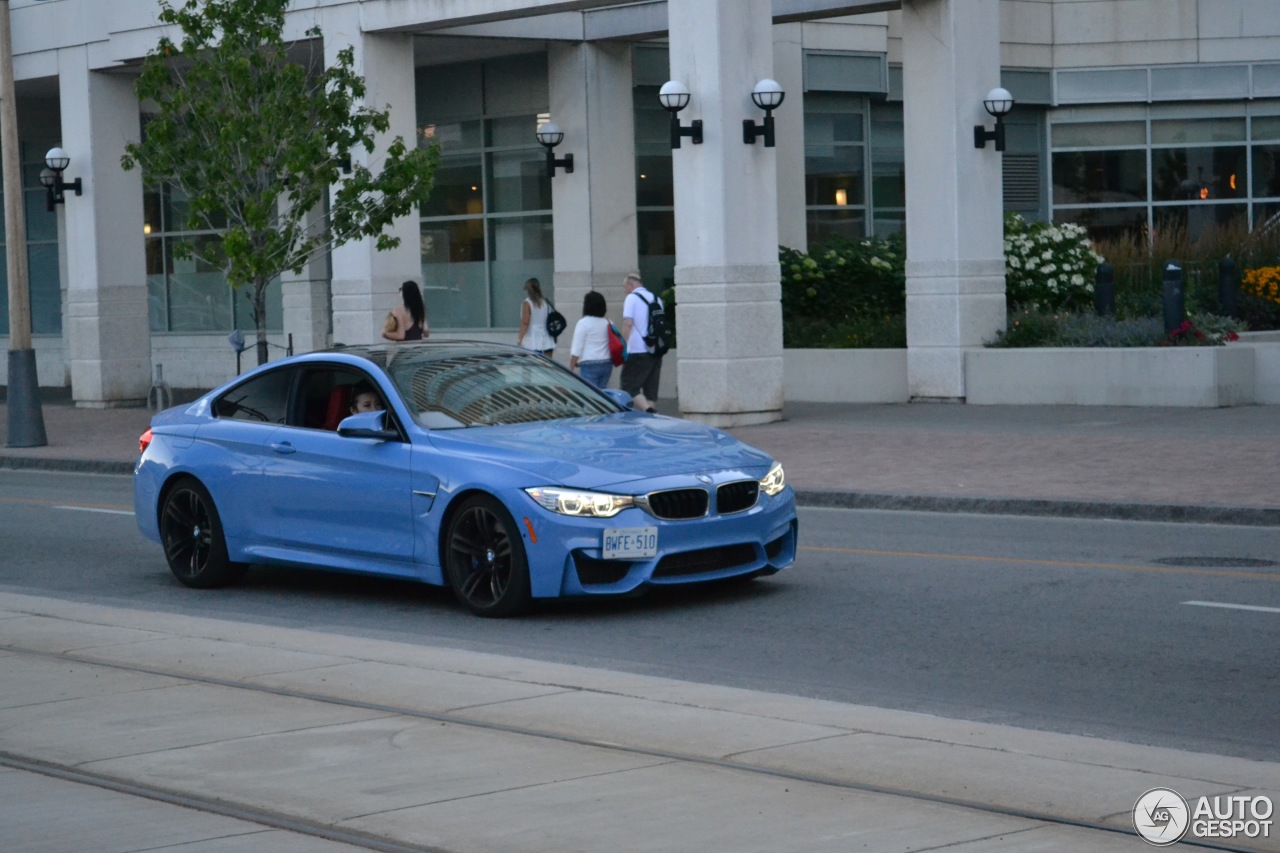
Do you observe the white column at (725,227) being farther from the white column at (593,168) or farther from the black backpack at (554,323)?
the white column at (593,168)

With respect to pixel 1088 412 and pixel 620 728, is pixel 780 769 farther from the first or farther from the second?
pixel 1088 412

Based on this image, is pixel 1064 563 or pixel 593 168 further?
pixel 593 168

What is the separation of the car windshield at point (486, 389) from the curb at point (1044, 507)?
4277 mm

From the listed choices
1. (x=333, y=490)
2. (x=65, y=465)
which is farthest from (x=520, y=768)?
A: (x=65, y=465)

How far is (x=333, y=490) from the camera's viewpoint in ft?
36.6

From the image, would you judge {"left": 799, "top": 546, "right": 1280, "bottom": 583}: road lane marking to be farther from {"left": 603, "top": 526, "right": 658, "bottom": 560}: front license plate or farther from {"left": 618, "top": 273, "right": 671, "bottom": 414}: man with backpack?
{"left": 618, "top": 273, "right": 671, "bottom": 414}: man with backpack

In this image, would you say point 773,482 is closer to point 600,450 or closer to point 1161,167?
point 600,450

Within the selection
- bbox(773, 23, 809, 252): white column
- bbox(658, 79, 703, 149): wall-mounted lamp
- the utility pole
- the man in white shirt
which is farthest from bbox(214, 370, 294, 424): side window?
bbox(773, 23, 809, 252): white column

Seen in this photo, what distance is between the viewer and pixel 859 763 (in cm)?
661

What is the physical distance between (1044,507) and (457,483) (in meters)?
5.97

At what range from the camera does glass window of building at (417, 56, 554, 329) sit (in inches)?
1178

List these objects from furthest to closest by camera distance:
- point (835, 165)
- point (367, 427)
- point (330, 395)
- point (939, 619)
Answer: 1. point (835, 165)
2. point (330, 395)
3. point (367, 427)
4. point (939, 619)

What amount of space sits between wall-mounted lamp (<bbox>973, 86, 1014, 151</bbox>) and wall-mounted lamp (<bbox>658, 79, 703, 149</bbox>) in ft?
12.8

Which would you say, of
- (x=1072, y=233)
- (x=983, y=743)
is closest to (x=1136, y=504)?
(x=983, y=743)
